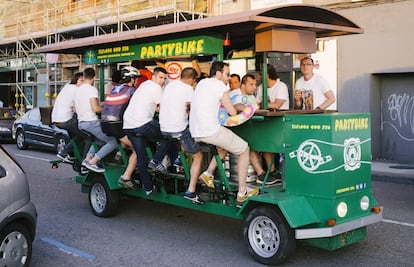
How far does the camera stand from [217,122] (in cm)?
612

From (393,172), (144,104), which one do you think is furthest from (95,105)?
(393,172)

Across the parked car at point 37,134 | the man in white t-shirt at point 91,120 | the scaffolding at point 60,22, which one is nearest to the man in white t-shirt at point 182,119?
the man in white t-shirt at point 91,120

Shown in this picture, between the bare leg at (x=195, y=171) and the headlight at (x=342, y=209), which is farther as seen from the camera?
the bare leg at (x=195, y=171)

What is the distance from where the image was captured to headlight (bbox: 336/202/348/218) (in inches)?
213

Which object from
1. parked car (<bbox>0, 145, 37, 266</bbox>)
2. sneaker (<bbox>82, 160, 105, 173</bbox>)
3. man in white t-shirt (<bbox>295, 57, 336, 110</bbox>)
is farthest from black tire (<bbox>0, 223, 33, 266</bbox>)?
man in white t-shirt (<bbox>295, 57, 336, 110</bbox>)

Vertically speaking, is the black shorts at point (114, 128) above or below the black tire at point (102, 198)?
above

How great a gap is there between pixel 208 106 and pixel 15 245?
8.43ft

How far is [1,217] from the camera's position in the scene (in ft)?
15.5

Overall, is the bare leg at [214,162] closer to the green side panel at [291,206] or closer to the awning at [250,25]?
the green side panel at [291,206]

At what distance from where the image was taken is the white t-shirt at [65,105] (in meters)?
8.55

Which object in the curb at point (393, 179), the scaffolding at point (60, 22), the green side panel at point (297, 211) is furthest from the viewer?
the scaffolding at point (60, 22)

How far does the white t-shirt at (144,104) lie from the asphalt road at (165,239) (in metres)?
1.49

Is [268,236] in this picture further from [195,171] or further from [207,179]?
[195,171]

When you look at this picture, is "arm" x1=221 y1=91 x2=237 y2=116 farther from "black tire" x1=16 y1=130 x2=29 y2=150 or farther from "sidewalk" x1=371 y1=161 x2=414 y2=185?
"black tire" x1=16 y1=130 x2=29 y2=150
